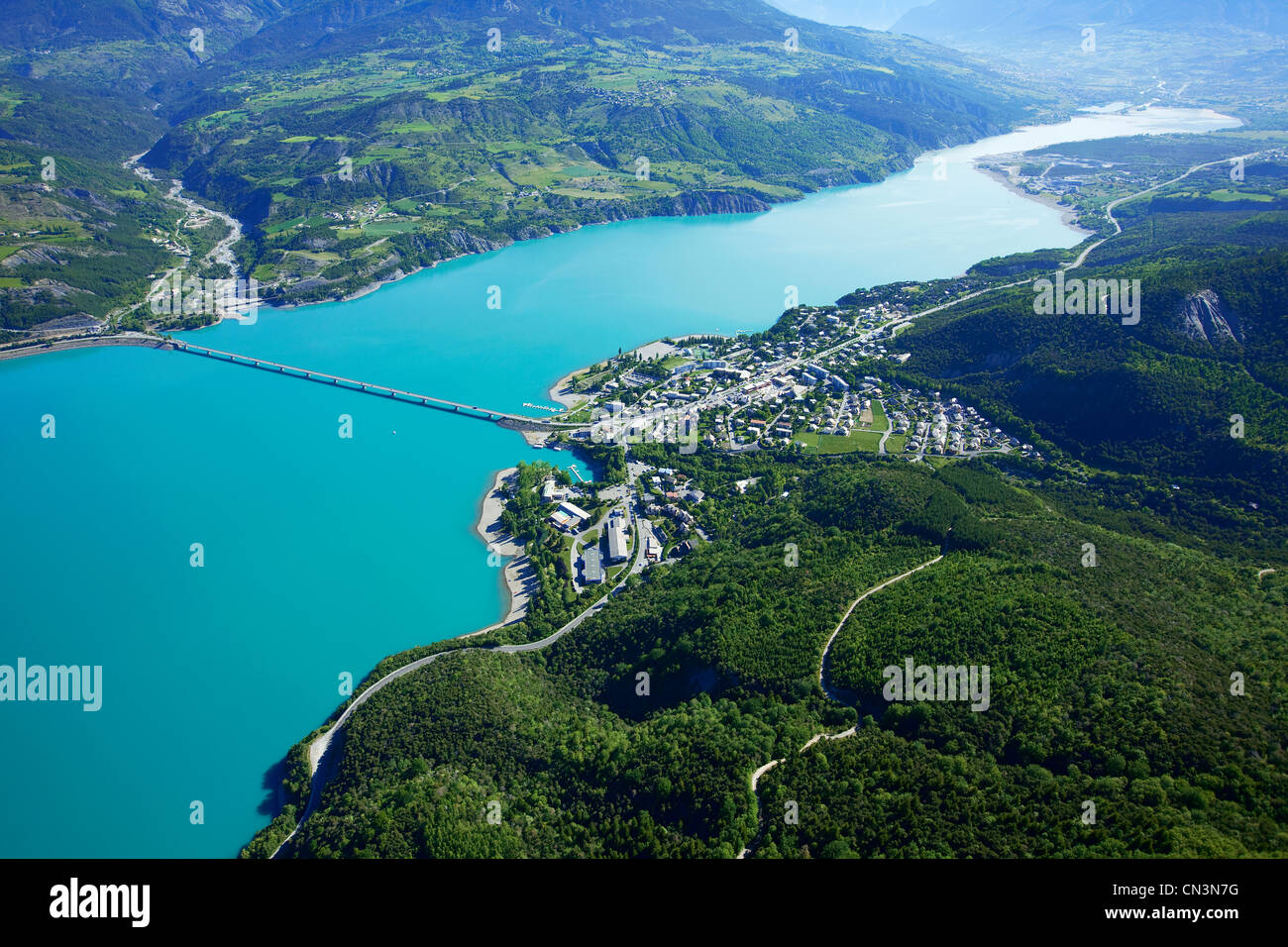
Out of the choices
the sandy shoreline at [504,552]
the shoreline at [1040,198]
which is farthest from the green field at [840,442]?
the shoreline at [1040,198]

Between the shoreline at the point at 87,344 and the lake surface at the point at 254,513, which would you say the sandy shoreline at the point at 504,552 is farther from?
the shoreline at the point at 87,344

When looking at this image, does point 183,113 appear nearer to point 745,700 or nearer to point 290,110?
point 290,110

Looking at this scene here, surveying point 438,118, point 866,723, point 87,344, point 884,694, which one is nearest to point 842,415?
point 884,694

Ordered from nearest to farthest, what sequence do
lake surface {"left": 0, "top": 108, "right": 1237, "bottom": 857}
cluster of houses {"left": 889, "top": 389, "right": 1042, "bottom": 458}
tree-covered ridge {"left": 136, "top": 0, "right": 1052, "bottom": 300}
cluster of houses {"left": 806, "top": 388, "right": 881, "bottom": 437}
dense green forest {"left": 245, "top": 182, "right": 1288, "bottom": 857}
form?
dense green forest {"left": 245, "top": 182, "right": 1288, "bottom": 857} → lake surface {"left": 0, "top": 108, "right": 1237, "bottom": 857} → cluster of houses {"left": 889, "top": 389, "right": 1042, "bottom": 458} → cluster of houses {"left": 806, "top": 388, "right": 881, "bottom": 437} → tree-covered ridge {"left": 136, "top": 0, "right": 1052, "bottom": 300}

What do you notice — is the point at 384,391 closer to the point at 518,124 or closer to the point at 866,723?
the point at 866,723

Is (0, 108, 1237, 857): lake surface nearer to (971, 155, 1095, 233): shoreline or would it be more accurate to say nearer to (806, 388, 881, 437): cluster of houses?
(806, 388, 881, 437): cluster of houses

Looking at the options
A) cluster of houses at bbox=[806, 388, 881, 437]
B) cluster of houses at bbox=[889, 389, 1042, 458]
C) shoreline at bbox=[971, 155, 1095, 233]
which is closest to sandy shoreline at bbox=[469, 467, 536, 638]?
cluster of houses at bbox=[806, 388, 881, 437]
